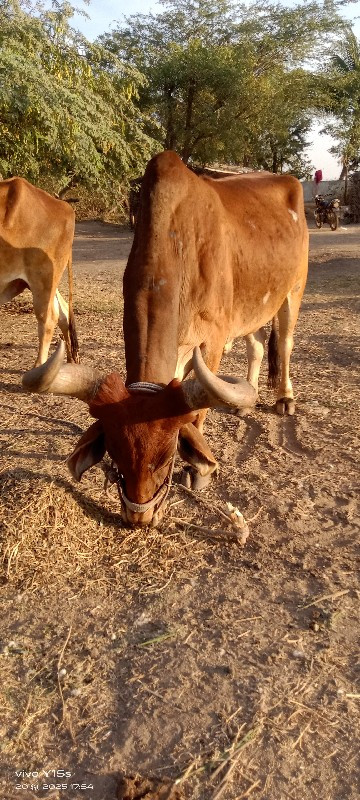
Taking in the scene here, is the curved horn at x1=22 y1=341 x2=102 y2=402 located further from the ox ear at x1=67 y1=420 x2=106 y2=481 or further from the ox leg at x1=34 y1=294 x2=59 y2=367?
the ox leg at x1=34 y1=294 x2=59 y2=367

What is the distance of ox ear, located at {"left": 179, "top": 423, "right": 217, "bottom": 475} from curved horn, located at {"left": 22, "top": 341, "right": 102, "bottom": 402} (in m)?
0.59

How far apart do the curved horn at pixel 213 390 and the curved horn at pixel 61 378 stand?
468 millimetres

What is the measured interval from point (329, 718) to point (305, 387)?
4474 mm

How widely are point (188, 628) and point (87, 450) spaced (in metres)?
1.06

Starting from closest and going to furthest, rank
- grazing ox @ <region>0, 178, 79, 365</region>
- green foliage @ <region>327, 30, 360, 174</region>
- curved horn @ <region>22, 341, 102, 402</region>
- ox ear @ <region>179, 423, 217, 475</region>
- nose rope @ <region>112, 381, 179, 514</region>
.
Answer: curved horn @ <region>22, 341, 102, 402</region> < nose rope @ <region>112, 381, 179, 514</region> < ox ear @ <region>179, 423, 217, 475</region> < grazing ox @ <region>0, 178, 79, 365</region> < green foliage @ <region>327, 30, 360, 174</region>

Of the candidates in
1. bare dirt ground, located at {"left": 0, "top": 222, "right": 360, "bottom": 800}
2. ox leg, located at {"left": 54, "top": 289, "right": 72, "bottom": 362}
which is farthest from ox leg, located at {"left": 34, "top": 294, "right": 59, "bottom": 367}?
bare dirt ground, located at {"left": 0, "top": 222, "right": 360, "bottom": 800}

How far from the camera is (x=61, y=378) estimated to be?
10.1 feet

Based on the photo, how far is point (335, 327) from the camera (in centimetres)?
930

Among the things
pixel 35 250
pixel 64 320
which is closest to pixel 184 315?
pixel 35 250

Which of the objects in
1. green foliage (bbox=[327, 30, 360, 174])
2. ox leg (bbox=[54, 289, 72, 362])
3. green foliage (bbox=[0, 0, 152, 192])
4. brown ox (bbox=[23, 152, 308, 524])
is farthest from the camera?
green foliage (bbox=[327, 30, 360, 174])

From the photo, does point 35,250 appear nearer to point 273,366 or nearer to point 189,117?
point 273,366

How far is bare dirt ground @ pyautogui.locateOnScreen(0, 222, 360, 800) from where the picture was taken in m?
2.45

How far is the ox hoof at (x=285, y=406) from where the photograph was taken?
20.0ft

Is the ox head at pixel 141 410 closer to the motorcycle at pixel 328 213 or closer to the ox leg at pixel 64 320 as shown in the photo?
the ox leg at pixel 64 320
